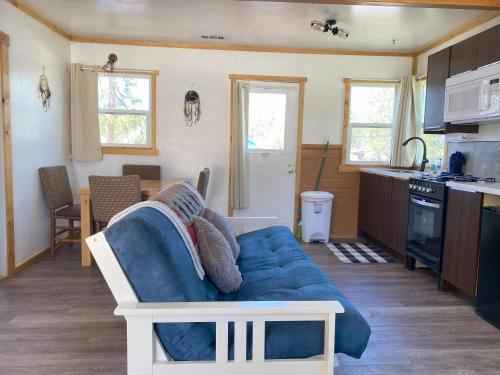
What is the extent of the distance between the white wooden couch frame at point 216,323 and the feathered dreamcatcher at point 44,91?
3.28 meters

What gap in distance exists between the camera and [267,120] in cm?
516

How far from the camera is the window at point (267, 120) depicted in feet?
16.8

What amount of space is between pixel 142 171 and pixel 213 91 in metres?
1.36

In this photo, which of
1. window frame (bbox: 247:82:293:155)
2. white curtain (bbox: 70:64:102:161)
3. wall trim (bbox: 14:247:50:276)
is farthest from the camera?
window frame (bbox: 247:82:293:155)

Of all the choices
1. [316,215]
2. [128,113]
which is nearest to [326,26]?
[316,215]

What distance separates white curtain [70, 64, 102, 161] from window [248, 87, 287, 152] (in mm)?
1938

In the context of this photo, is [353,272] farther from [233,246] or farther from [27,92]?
[27,92]

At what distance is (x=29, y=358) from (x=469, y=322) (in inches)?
111

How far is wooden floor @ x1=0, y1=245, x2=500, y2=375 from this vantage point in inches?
84.6

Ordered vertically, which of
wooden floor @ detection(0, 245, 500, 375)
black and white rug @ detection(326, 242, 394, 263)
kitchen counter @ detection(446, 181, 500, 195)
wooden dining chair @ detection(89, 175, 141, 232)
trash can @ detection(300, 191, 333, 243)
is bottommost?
wooden floor @ detection(0, 245, 500, 375)

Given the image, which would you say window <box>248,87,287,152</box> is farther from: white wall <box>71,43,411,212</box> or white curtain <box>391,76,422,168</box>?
white curtain <box>391,76,422,168</box>

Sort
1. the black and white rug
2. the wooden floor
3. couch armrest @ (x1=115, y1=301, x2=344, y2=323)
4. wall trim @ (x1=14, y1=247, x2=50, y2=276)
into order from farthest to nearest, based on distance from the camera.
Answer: the black and white rug, wall trim @ (x1=14, y1=247, x2=50, y2=276), the wooden floor, couch armrest @ (x1=115, y1=301, x2=344, y2=323)

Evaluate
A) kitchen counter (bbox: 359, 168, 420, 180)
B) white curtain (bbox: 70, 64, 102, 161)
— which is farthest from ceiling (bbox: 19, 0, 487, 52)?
kitchen counter (bbox: 359, 168, 420, 180)

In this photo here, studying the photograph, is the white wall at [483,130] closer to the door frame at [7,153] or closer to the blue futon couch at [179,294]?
the blue futon couch at [179,294]
